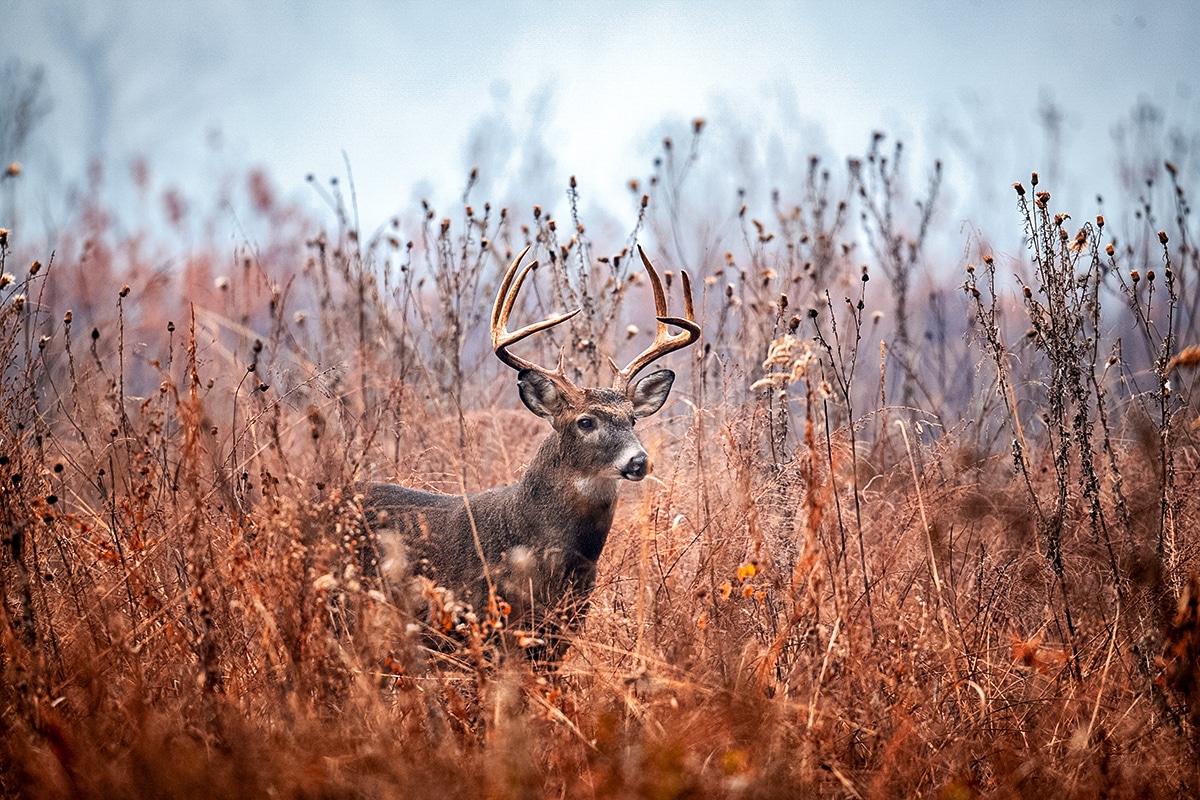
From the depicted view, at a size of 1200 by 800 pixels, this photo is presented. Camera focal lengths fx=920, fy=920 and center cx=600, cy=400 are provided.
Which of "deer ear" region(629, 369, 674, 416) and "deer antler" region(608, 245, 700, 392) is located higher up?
"deer antler" region(608, 245, 700, 392)

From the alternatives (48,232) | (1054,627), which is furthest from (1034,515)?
(48,232)

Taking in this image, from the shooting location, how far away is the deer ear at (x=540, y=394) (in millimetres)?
4707

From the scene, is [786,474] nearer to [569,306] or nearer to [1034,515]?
[1034,515]

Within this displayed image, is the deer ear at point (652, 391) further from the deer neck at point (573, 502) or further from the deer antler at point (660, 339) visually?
the deer neck at point (573, 502)

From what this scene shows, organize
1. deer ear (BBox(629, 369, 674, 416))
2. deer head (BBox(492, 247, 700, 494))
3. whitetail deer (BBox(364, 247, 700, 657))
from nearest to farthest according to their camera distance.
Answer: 1. whitetail deer (BBox(364, 247, 700, 657))
2. deer head (BBox(492, 247, 700, 494))
3. deer ear (BBox(629, 369, 674, 416))

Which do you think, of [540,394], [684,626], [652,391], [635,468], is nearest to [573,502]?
[635,468]

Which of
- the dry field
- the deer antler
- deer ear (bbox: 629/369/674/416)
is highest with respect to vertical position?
the deer antler

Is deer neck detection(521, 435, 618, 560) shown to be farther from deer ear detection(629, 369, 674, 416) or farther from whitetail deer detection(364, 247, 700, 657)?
deer ear detection(629, 369, 674, 416)

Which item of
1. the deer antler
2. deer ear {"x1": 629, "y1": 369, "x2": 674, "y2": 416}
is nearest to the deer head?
the deer antler

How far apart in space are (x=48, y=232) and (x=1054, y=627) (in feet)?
23.2

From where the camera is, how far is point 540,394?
15.6 feet

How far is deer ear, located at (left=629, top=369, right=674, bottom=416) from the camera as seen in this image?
5.15m

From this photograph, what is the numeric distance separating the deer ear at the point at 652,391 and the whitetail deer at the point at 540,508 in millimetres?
248

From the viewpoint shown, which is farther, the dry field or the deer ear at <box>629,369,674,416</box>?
the deer ear at <box>629,369,674,416</box>
